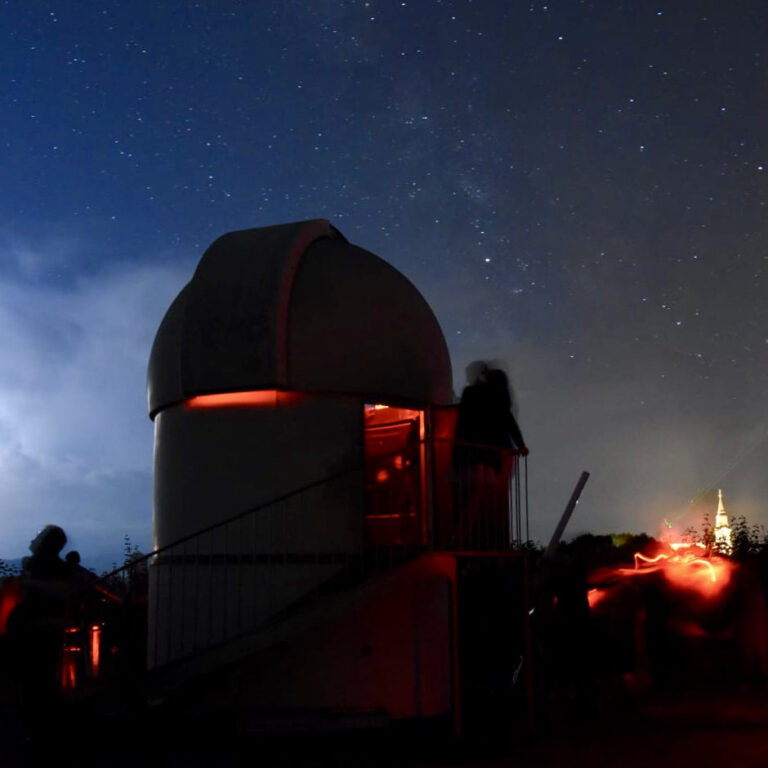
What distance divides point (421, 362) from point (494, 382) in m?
0.83

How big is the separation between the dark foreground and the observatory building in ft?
1.34

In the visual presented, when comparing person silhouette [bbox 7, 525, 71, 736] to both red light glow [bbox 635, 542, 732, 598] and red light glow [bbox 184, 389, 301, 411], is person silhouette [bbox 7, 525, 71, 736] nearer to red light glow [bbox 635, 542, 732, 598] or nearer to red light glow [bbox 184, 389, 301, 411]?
red light glow [bbox 184, 389, 301, 411]

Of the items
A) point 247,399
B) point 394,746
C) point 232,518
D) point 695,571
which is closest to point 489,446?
point 247,399

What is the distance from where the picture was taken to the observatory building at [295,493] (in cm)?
968


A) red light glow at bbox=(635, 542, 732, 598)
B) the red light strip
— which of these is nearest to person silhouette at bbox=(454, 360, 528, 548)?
the red light strip

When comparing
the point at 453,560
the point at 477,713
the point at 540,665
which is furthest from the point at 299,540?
the point at 540,665

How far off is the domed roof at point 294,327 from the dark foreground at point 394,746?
11.2 feet

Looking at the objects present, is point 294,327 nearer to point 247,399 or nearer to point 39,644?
point 247,399

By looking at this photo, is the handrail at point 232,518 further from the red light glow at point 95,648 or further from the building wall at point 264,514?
the red light glow at point 95,648

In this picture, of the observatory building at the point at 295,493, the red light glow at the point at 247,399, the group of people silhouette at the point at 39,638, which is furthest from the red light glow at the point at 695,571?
the group of people silhouette at the point at 39,638

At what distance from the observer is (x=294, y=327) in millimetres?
9898

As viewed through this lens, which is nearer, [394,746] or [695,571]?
[394,746]

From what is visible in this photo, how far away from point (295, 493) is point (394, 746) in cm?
259

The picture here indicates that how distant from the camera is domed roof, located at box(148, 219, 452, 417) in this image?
9.85 m
